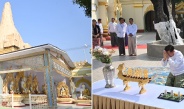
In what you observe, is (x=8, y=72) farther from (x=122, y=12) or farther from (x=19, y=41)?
(x=122, y=12)

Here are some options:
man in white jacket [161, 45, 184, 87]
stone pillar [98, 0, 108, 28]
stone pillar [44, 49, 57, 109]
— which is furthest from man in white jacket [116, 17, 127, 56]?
stone pillar [44, 49, 57, 109]

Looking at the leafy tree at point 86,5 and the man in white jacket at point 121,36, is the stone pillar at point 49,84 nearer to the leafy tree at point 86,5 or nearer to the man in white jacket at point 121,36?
the leafy tree at point 86,5

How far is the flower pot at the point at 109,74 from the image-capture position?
1.90 meters

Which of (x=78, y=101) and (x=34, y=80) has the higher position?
(x=34, y=80)

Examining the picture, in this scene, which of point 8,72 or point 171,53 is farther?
point 171,53

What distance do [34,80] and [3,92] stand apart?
194 mm

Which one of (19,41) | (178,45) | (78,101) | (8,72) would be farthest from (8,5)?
(178,45)

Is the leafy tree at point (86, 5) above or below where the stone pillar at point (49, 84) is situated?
above

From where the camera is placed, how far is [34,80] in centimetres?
158

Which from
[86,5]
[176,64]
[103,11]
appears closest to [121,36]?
[176,64]

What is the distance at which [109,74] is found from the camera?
191cm

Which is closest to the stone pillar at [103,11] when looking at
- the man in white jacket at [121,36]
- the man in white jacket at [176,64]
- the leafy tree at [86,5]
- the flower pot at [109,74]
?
the man in white jacket at [121,36]

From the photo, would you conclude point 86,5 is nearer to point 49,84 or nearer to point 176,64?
point 49,84

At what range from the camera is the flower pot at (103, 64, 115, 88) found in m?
1.90
